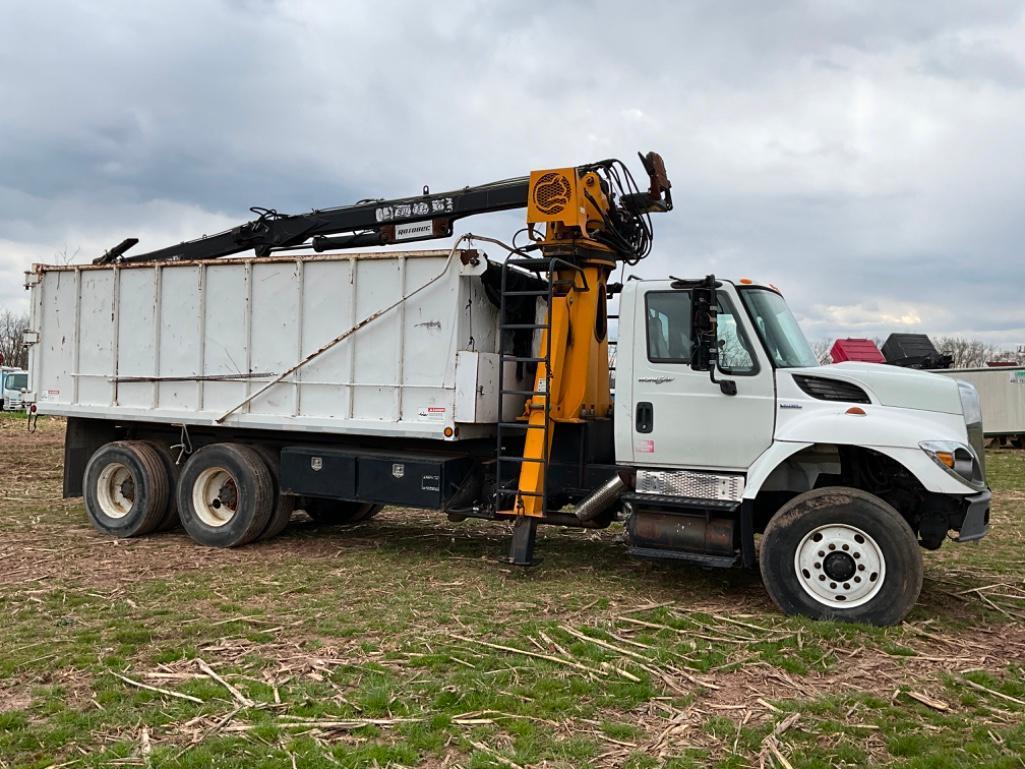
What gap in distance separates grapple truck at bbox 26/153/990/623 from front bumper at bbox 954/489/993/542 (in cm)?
2

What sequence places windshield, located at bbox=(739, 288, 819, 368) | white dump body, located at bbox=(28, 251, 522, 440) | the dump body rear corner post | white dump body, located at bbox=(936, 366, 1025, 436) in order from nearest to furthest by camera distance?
windshield, located at bbox=(739, 288, 819, 368) → the dump body rear corner post → white dump body, located at bbox=(28, 251, 522, 440) → white dump body, located at bbox=(936, 366, 1025, 436)

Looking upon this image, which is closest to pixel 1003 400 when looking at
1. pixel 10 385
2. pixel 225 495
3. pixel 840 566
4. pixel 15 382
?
pixel 840 566

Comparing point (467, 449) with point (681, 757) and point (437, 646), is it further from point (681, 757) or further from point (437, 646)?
point (681, 757)

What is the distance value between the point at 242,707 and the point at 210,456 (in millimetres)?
5163

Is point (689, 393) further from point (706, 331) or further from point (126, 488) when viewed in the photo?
point (126, 488)

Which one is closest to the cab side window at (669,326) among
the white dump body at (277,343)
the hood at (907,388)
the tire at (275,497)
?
the hood at (907,388)

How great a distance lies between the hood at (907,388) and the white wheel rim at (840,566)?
1102 millimetres

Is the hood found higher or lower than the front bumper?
higher

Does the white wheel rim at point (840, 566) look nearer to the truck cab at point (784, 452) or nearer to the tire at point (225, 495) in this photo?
the truck cab at point (784, 452)

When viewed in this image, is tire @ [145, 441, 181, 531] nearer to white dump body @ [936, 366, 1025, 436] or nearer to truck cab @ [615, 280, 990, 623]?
truck cab @ [615, 280, 990, 623]

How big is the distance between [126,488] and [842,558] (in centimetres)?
790

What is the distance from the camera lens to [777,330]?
7328 mm

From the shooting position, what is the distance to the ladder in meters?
7.88

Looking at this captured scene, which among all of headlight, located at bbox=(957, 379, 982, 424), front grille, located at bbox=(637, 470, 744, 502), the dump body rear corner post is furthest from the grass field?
headlight, located at bbox=(957, 379, 982, 424)
